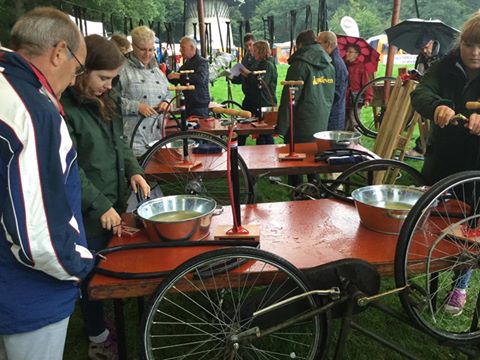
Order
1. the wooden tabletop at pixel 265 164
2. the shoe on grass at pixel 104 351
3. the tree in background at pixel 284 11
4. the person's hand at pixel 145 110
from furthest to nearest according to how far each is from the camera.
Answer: the tree in background at pixel 284 11 → the person's hand at pixel 145 110 → the wooden tabletop at pixel 265 164 → the shoe on grass at pixel 104 351

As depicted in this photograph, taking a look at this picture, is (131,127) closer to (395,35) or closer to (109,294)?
(109,294)

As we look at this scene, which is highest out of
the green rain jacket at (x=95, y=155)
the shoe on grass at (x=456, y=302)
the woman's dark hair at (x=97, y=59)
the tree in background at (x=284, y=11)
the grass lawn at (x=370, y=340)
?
the tree in background at (x=284, y=11)

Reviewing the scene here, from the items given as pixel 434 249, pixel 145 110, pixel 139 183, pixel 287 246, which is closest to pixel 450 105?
pixel 434 249

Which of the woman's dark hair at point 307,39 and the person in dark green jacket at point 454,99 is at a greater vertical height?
the woman's dark hair at point 307,39

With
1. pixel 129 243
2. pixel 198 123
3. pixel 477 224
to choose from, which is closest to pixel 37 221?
pixel 129 243

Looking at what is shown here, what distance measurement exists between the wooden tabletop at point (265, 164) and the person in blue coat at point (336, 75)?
5.65ft

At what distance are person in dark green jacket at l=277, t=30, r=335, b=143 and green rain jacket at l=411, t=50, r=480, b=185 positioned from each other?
1652 millimetres

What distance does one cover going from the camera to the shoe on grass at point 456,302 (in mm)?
2445

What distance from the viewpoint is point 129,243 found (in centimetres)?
166

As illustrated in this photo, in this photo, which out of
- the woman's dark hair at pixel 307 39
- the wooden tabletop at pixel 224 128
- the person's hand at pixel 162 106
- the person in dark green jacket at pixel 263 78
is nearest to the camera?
the person's hand at pixel 162 106

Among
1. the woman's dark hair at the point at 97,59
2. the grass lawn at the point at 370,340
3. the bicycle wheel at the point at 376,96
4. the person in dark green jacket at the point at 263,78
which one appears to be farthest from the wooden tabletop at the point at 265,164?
the bicycle wheel at the point at 376,96

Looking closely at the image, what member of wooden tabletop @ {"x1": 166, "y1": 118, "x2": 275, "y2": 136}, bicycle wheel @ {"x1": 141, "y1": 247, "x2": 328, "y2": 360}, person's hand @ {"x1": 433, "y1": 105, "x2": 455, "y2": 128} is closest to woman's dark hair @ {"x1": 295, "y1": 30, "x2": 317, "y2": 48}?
wooden tabletop @ {"x1": 166, "y1": 118, "x2": 275, "y2": 136}

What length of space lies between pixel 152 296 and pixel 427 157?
1656 mm

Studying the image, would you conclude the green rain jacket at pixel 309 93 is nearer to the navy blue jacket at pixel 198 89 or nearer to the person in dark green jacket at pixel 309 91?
the person in dark green jacket at pixel 309 91
